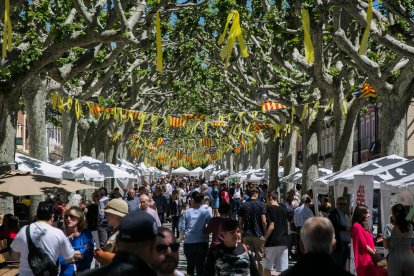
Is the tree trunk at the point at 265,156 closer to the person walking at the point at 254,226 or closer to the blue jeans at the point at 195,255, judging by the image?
the person walking at the point at 254,226

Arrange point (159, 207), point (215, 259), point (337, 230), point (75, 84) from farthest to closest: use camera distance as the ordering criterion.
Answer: point (75, 84), point (159, 207), point (337, 230), point (215, 259)

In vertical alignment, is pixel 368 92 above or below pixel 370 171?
above

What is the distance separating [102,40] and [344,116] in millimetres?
7873

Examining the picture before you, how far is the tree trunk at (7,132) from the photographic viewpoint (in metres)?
15.3

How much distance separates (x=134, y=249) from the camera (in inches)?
143

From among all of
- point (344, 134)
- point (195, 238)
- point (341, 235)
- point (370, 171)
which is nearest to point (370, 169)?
point (370, 171)

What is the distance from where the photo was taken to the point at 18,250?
25.0 ft

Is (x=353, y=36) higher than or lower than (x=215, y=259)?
higher

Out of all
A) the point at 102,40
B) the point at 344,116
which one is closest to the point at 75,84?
the point at 344,116

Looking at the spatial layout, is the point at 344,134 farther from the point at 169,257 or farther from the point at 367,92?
the point at 169,257

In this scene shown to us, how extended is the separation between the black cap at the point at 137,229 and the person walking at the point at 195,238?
751cm

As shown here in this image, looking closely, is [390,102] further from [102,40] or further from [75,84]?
[75,84]

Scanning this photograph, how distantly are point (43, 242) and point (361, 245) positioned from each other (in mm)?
4195

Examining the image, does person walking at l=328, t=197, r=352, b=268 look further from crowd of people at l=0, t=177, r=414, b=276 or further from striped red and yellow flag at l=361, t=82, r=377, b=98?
striped red and yellow flag at l=361, t=82, r=377, b=98
